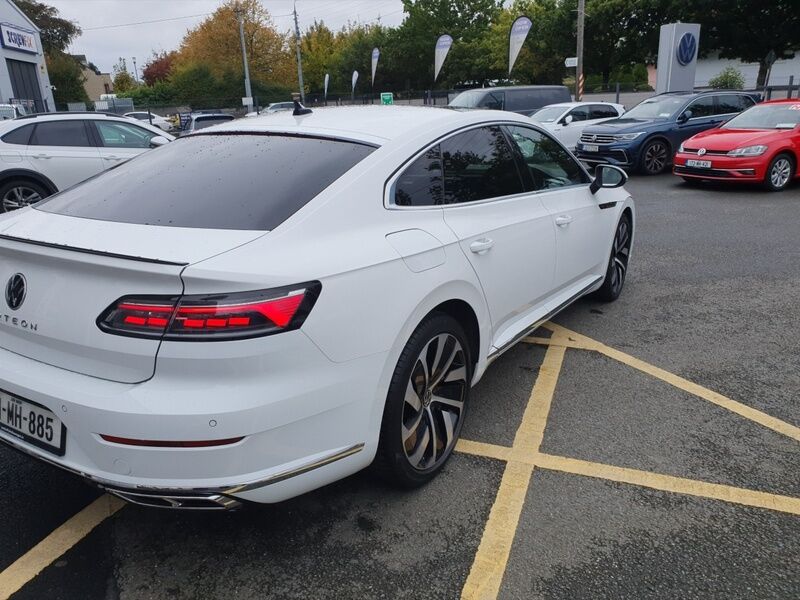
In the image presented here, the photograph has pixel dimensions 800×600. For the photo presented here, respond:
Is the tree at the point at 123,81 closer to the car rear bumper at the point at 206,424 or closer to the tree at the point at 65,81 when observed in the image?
the tree at the point at 65,81

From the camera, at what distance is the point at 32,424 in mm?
2180

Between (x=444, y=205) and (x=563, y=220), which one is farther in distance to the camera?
(x=563, y=220)

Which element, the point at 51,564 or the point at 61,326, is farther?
the point at 51,564

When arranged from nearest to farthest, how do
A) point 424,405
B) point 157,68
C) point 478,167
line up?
point 424,405 < point 478,167 < point 157,68

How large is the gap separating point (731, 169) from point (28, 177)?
10.5 meters

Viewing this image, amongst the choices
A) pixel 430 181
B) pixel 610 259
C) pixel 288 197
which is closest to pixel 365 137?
pixel 430 181

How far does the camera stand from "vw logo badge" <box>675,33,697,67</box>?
20.7 metres

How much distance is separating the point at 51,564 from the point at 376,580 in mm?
1206

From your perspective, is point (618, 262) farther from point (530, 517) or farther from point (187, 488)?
point (187, 488)

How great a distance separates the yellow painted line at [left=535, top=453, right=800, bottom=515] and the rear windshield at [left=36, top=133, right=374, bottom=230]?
5.49ft

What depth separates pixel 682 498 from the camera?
2.70 meters

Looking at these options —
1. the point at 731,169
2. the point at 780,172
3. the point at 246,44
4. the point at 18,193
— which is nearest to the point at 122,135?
the point at 18,193

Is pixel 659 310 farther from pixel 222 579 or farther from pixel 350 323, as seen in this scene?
pixel 222 579

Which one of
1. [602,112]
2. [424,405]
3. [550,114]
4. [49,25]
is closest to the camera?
[424,405]
